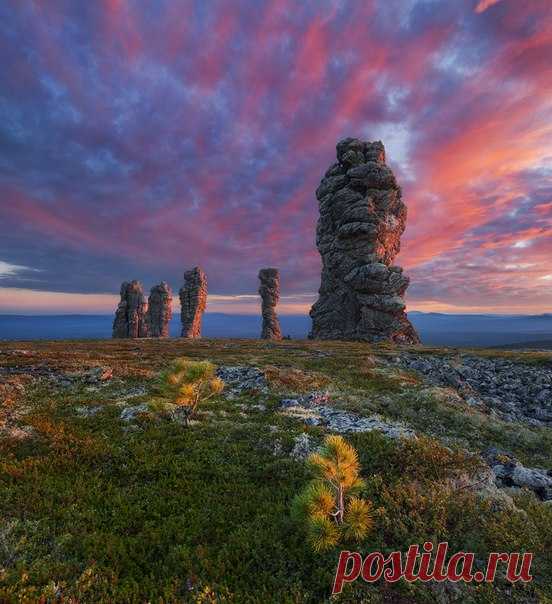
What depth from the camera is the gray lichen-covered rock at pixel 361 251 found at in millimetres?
69188

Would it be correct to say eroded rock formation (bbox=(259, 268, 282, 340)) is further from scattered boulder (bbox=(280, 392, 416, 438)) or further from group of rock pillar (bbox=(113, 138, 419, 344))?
scattered boulder (bbox=(280, 392, 416, 438))

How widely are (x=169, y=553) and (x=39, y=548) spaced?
8.41 feet

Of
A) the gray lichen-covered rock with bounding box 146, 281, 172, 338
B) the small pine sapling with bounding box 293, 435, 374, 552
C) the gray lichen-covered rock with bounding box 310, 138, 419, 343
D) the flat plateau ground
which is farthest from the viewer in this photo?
the gray lichen-covered rock with bounding box 146, 281, 172, 338

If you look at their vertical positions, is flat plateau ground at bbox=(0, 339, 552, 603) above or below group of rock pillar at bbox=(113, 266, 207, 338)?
below

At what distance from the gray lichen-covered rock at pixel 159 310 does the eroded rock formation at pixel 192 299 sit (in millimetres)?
4688

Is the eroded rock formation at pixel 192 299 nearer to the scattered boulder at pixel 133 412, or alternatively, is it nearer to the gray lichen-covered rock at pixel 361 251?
the gray lichen-covered rock at pixel 361 251

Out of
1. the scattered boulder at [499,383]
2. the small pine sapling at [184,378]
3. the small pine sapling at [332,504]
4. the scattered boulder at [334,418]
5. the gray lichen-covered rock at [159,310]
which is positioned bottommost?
the scattered boulder at [499,383]

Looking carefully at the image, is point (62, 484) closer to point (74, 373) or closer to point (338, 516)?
point (338, 516)

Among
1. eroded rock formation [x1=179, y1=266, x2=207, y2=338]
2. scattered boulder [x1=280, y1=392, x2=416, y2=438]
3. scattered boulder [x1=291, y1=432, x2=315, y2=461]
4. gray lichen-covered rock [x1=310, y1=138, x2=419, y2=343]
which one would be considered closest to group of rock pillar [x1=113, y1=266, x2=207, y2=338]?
eroded rock formation [x1=179, y1=266, x2=207, y2=338]

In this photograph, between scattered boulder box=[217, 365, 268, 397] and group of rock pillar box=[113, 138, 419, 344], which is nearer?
scattered boulder box=[217, 365, 268, 397]

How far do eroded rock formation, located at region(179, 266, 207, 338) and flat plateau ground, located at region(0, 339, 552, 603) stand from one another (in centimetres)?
8820

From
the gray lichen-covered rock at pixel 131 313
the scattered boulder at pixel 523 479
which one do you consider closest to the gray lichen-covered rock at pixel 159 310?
the gray lichen-covered rock at pixel 131 313

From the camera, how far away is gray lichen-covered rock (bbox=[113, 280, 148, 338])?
332ft

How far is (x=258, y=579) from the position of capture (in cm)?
586
